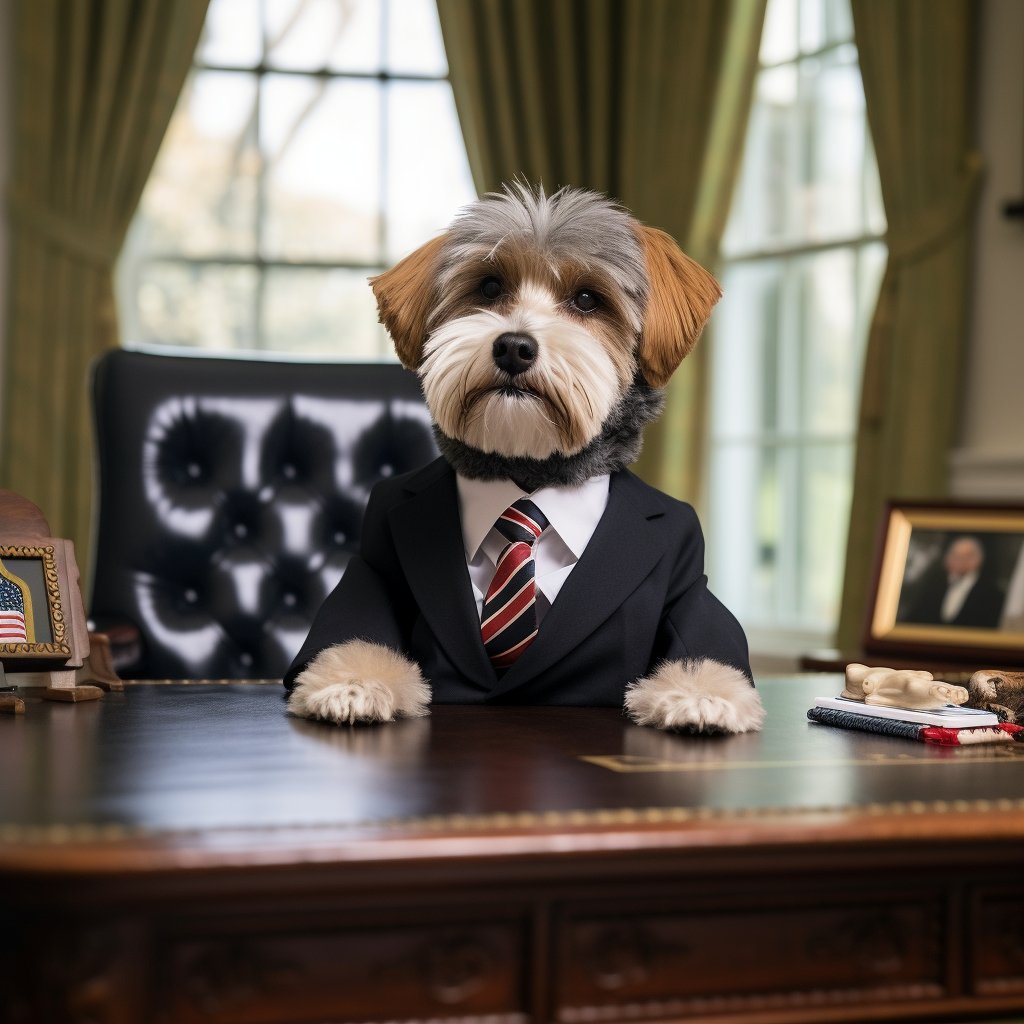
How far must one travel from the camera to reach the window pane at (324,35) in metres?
4.26

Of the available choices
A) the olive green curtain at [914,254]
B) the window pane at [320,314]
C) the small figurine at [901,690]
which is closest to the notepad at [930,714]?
the small figurine at [901,690]

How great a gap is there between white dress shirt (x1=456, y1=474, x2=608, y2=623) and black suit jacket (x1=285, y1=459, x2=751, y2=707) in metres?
0.02

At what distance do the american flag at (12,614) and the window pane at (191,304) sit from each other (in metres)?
2.96

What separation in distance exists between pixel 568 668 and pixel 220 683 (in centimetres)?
48

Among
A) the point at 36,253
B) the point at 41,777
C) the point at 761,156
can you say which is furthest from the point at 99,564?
the point at 761,156

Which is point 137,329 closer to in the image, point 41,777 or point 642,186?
point 642,186

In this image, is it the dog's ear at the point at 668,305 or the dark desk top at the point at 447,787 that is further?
the dog's ear at the point at 668,305

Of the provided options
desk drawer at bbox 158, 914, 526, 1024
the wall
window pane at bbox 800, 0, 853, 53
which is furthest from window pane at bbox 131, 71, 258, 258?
desk drawer at bbox 158, 914, 526, 1024

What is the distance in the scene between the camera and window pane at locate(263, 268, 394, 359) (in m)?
4.34

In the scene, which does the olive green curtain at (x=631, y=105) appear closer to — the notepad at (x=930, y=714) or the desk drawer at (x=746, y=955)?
the notepad at (x=930, y=714)

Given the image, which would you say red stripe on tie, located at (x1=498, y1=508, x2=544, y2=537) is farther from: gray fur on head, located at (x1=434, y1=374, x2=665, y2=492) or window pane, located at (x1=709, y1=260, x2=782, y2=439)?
window pane, located at (x1=709, y1=260, x2=782, y2=439)

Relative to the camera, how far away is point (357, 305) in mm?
4391

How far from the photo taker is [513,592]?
141 centimetres

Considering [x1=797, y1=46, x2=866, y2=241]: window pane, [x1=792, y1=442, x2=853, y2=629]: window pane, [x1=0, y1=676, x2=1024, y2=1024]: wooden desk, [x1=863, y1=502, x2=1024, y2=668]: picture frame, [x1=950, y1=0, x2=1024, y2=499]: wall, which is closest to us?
[x1=0, y1=676, x2=1024, y2=1024]: wooden desk
